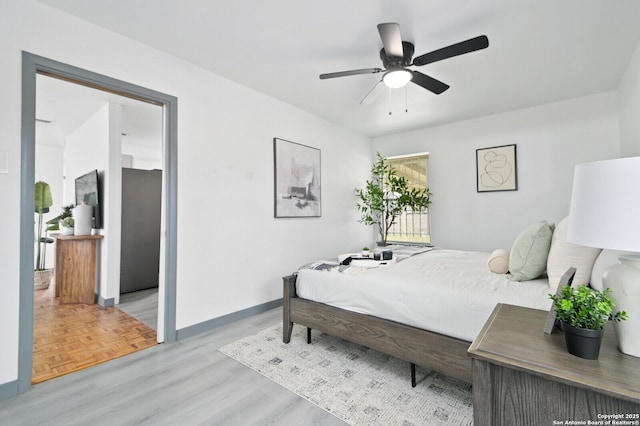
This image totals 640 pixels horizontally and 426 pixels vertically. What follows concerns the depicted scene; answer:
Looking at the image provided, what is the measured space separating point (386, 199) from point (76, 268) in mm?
4405

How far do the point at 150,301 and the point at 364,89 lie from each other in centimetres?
389

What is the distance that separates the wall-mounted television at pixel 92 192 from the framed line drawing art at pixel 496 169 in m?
5.34

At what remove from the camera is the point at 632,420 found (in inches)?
30.1

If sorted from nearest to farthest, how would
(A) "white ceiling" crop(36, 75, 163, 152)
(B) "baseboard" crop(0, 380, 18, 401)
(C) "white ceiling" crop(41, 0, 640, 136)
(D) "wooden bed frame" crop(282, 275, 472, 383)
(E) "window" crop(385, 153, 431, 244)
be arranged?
(D) "wooden bed frame" crop(282, 275, 472, 383) → (B) "baseboard" crop(0, 380, 18, 401) → (C) "white ceiling" crop(41, 0, 640, 136) → (A) "white ceiling" crop(36, 75, 163, 152) → (E) "window" crop(385, 153, 431, 244)

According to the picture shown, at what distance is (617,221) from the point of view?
2.67ft

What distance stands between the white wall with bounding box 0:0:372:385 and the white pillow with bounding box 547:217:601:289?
9.00 feet

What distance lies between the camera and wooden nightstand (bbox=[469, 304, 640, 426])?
31.0 inches

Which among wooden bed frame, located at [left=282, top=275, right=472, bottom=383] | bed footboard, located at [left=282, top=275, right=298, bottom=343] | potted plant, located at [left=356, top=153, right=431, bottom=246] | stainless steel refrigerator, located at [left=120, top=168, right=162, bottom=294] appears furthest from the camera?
potted plant, located at [left=356, top=153, right=431, bottom=246]

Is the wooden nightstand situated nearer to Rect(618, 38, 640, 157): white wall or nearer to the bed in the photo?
the bed

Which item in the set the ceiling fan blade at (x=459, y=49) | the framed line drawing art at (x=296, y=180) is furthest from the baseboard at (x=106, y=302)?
the ceiling fan blade at (x=459, y=49)

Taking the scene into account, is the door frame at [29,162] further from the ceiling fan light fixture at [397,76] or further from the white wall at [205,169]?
the ceiling fan light fixture at [397,76]

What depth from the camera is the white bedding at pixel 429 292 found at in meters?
1.66

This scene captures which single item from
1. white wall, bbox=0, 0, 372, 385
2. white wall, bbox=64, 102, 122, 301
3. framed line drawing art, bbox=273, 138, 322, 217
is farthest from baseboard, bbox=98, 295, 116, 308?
framed line drawing art, bbox=273, 138, 322, 217

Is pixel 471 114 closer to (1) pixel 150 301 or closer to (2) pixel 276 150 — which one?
(2) pixel 276 150
